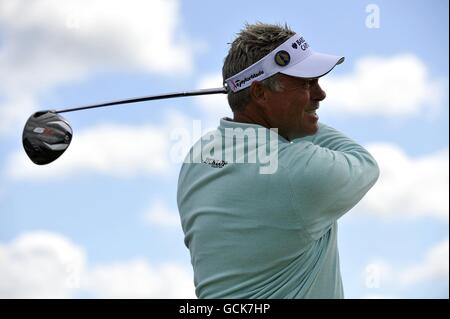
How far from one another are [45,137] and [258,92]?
1544mm

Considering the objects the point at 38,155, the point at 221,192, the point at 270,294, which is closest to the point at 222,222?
the point at 221,192

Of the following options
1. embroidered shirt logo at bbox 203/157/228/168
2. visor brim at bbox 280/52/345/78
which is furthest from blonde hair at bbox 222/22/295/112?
embroidered shirt logo at bbox 203/157/228/168

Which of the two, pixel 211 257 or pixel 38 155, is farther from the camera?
pixel 38 155

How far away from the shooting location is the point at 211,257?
354 cm

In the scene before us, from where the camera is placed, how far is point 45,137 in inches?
179

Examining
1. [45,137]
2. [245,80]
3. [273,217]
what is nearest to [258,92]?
[245,80]

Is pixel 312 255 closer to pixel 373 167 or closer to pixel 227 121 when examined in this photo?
pixel 373 167

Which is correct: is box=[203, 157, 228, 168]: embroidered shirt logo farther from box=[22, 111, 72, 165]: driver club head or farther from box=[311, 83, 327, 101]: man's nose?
box=[22, 111, 72, 165]: driver club head

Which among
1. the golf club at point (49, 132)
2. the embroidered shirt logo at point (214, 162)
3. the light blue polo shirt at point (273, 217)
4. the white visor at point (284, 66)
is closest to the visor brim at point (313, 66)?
the white visor at point (284, 66)

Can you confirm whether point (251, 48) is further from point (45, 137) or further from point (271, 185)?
point (45, 137)

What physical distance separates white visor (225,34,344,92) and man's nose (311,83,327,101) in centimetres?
9

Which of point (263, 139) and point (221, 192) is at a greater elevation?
point (263, 139)

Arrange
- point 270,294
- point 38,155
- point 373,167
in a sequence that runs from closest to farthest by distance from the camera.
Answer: point 270,294, point 373,167, point 38,155
